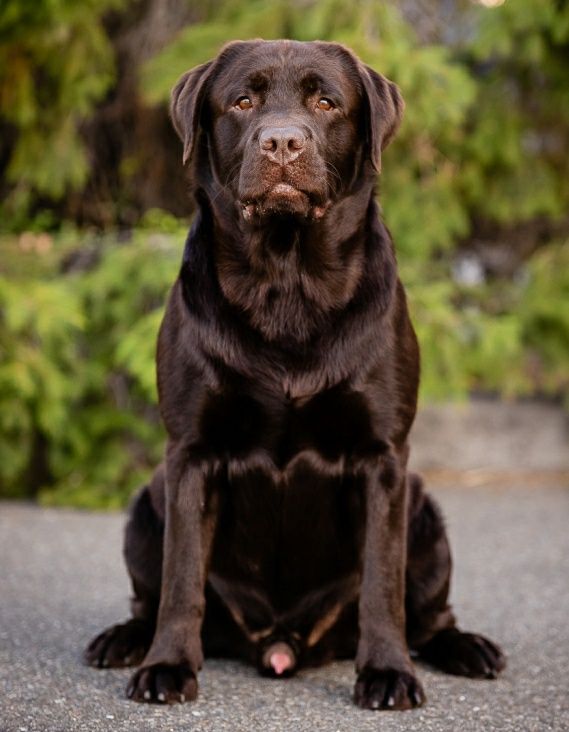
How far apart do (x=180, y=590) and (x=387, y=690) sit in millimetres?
571

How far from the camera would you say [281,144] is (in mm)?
2939

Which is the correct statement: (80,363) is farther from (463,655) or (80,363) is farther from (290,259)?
(463,655)

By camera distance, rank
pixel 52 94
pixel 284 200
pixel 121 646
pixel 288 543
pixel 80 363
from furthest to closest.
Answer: pixel 52 94 < pixel 80 363 < pixel 121 646 < pixel 288 543 < pixel 284 200

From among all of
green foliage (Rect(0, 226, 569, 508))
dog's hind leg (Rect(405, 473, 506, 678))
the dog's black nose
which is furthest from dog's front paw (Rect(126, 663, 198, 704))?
green foliage (Rect(0, 226, 569, 508))

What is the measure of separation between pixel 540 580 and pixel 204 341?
2.45 m

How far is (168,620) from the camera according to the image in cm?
302

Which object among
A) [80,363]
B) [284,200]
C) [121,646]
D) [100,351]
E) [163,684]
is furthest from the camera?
[100,351]

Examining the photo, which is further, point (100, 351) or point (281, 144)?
point (100, 351)

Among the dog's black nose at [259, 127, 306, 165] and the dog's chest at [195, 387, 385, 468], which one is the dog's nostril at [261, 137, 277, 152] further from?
the dog's chest at [195, 387, 385, 468]

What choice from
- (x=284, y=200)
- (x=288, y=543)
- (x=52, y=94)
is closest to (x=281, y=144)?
(x=284, y=200)

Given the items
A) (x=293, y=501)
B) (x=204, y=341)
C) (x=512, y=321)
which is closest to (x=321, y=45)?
(x=204, y=341)

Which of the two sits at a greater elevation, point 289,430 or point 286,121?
point 286,121

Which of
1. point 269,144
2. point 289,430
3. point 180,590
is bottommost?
point 180,590

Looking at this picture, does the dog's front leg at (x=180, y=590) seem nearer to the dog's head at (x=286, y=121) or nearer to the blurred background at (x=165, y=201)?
the dog's head at (x=286, y=121)
